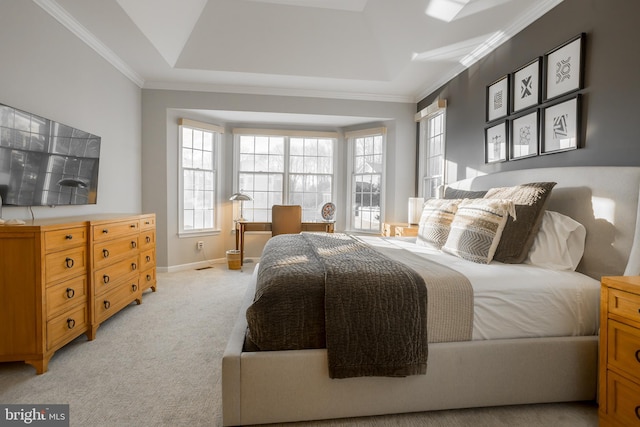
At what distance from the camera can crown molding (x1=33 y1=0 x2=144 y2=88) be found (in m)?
2.71

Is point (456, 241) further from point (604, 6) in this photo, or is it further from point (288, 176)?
point (288, 176)

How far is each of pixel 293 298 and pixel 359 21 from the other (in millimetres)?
3605

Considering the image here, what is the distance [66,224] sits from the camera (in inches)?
85.7

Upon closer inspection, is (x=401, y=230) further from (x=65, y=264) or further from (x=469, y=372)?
(x=65, y=264)

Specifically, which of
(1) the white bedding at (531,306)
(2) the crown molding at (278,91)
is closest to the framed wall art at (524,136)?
(1) the white bedding at (531,306)

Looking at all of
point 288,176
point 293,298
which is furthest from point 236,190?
point 293,298

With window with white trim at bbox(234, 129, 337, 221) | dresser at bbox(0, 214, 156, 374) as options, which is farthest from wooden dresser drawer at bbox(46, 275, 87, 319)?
window with white trim at bbox(234, 129, 337, 221)

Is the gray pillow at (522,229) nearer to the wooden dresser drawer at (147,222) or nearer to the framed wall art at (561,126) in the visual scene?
the framed wall art at (561,126)

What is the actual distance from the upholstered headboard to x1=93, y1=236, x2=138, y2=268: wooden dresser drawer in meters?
3.39

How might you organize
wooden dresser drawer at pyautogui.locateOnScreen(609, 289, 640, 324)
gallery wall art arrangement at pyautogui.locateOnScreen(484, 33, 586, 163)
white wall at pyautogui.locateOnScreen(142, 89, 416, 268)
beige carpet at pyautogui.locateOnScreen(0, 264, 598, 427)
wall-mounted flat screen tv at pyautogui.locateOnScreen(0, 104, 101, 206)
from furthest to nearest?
1. white wall at pyautogui.locateOnScreen(142, 89, 416, 268)
2. gallery wall art arrangement at pyautogui.locateOnScreen(484, 33, 586, 163)
3. wall-mounted flat screen tv at pyautogui.locateOnScreen(0, 104, 101, 206)
4. beige carpet at pyautogui.locateOnScreen(0, 264, 598, 427)
5. wooden dresser drawer at pyautogui.locateOnScreen(609, 289, 640, 324)

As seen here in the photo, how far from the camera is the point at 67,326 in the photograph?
7.30 ft

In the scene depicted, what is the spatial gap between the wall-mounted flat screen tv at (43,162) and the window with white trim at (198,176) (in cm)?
164

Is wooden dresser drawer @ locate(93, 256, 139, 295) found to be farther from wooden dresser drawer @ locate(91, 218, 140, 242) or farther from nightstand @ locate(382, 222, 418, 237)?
nightstand @ locate(382, 222, 418, 237)

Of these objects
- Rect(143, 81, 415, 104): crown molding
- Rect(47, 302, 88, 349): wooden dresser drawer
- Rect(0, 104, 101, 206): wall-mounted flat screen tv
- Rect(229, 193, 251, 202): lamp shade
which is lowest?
Rect(47, 302, 88, 349): wooden dresser drawer
